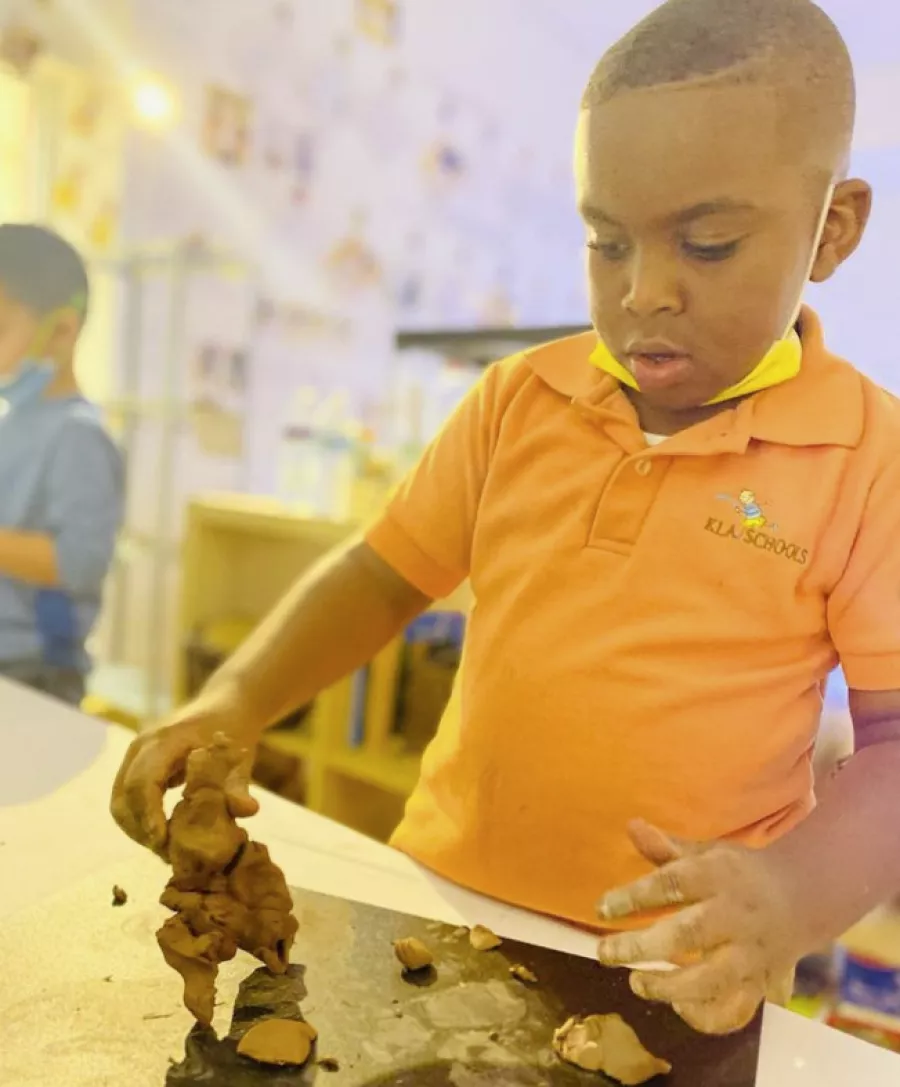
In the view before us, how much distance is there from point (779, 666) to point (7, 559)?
39.1 inches

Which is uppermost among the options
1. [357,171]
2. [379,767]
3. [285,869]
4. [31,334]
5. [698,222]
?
[357,171]

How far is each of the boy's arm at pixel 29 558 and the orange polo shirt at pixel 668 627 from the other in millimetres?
812

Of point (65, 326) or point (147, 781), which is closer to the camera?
point (147, 781)

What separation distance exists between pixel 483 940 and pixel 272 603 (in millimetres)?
1548

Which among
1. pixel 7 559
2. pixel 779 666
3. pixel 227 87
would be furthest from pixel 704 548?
pixel 227 87

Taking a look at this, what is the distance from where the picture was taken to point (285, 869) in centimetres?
62

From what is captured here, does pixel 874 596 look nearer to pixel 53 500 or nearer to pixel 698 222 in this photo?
pixel 698 222

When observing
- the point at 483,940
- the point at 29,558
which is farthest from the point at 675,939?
the point at 29,558

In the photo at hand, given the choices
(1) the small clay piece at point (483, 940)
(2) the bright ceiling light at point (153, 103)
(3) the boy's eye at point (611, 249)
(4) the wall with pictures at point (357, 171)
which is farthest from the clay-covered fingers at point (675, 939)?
(2) the bright ceiling light at point (153, 103)

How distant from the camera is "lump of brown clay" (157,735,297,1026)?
48cm

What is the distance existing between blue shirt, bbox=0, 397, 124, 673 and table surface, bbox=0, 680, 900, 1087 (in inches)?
22.4

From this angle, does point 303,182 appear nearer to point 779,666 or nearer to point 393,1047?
point 779,666

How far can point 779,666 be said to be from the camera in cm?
58

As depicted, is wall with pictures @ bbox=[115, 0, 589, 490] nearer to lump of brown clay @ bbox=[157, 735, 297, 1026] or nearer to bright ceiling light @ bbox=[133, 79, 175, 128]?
bright ceiling light @ bbox=[133, 79, 175, 128]
